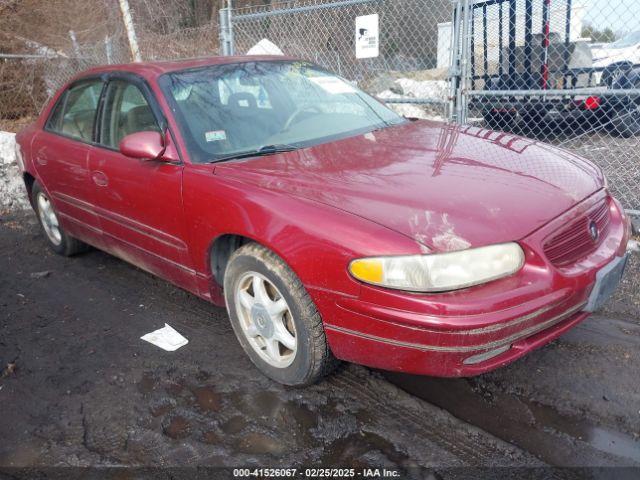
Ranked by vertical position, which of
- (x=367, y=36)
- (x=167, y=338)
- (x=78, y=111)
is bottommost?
(x=167, y=338)

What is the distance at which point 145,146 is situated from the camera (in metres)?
3.07

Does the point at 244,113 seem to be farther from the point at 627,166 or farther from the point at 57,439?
the point at 627,166

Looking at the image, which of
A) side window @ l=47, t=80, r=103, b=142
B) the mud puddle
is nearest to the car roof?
side window @ l=47, t=80, r=103, b=142

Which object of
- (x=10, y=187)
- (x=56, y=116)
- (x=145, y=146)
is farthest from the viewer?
(x=10, y=187)

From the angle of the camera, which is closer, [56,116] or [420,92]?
[56,116]

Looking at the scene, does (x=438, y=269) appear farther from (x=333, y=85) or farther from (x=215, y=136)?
(x=333, y=85)

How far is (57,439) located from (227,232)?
4.03 feet

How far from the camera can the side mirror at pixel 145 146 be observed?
3.06m

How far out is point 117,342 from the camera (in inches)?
135

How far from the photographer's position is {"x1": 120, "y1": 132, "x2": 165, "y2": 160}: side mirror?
3.06 metres

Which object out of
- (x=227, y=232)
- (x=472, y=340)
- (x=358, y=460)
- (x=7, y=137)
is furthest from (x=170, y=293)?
(x=7, y=137)

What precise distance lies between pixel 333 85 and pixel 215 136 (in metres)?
1.08

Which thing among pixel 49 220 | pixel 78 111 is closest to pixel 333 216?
pixel 78 111

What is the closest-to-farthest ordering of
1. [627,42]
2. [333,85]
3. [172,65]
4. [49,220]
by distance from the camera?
[172,65]
[333,85]
[49,220]
[627,42]
